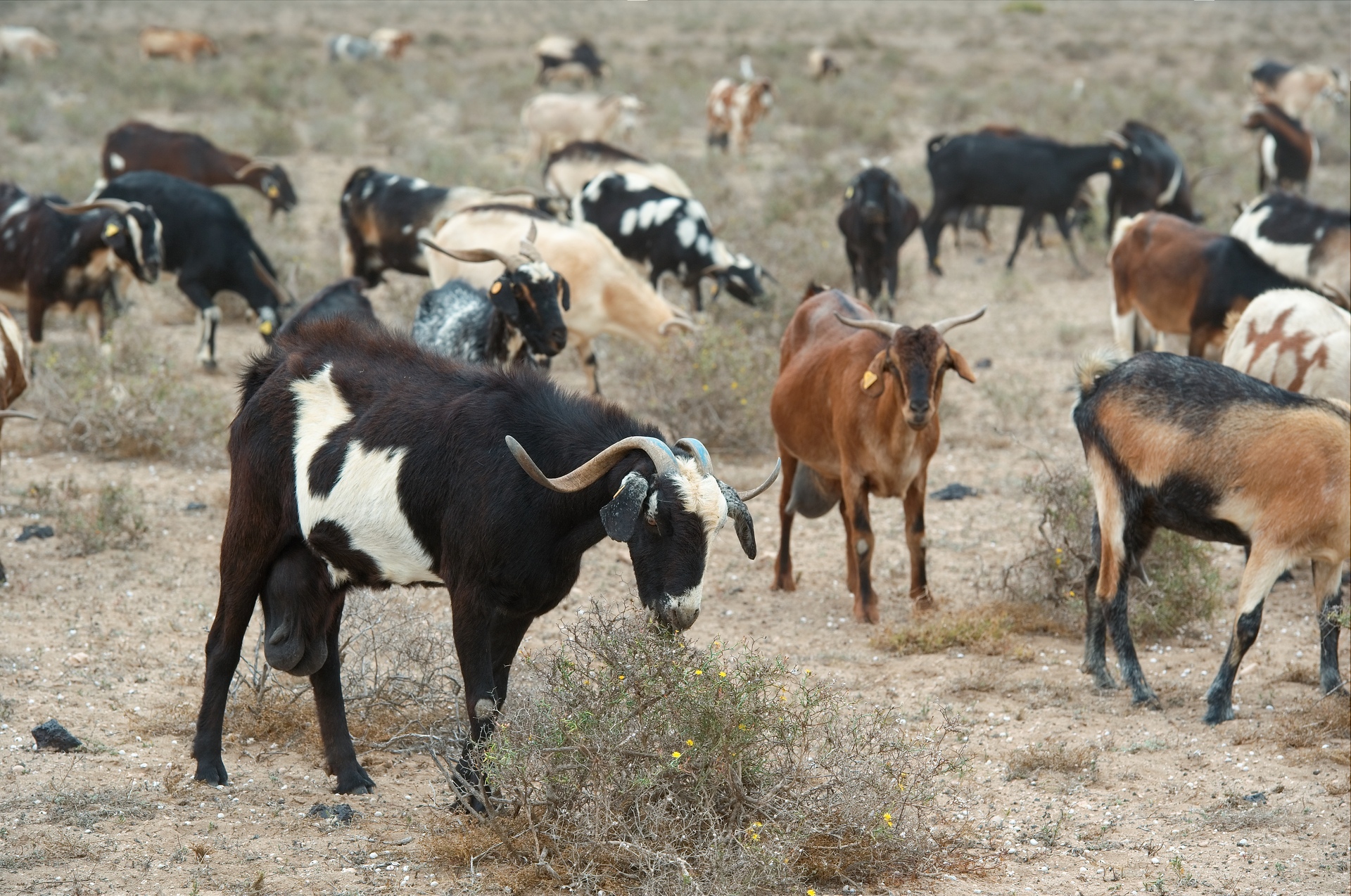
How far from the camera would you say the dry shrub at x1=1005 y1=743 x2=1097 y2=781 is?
619 cm

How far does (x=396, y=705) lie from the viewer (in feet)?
21.1

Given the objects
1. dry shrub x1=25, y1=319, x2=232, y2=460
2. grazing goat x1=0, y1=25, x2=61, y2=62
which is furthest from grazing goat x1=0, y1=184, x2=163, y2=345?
grazing goat x1=0, y1=25, x2=61, y2=62

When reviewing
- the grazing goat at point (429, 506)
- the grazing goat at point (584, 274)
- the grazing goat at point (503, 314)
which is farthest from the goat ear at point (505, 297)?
the grazing goat at point (429, 506)

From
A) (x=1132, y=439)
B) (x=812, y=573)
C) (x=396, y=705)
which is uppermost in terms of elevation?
(x=1132, y=439)

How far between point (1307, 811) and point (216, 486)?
738 cm

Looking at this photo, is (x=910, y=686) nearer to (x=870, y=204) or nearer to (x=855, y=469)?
(x=855, y=469)

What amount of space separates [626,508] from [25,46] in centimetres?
3421

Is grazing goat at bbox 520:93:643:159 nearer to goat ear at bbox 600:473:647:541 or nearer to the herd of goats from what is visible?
the herd of goats

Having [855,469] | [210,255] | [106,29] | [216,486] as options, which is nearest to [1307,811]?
[855,469]

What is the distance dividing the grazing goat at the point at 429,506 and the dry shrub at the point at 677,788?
→ 239 mm

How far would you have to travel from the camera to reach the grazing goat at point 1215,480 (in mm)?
6422

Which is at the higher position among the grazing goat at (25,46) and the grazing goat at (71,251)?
the grazing goat at (25,46)

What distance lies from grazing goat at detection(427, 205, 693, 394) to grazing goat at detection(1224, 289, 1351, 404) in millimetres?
4396

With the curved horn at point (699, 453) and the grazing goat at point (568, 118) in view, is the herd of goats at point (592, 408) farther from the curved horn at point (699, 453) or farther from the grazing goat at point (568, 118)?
the grazing goat at point (568, 118)
